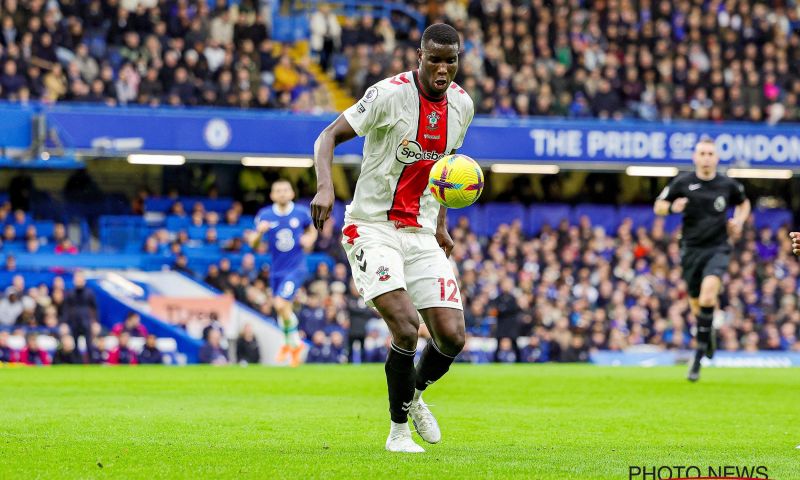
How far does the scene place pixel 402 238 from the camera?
8.21 m

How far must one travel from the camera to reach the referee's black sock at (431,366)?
8367 mm

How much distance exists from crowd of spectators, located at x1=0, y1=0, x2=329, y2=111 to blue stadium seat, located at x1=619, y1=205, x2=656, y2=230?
808 cm

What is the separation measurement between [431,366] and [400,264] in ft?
2.58

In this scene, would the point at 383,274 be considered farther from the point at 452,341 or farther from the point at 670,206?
the point at 670,206

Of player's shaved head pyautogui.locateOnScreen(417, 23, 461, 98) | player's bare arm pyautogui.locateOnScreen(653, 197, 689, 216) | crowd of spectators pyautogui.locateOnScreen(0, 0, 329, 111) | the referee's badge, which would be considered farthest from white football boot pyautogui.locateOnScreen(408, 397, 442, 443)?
crowd of spectators pyautogui.locateOnScreen(0, 0, 329, 111)

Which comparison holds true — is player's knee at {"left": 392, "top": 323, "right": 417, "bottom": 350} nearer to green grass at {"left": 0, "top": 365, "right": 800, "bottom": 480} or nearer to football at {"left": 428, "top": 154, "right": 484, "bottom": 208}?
green grass at {"left": 0, "top": 365, "right": 800, "bottom": 480}

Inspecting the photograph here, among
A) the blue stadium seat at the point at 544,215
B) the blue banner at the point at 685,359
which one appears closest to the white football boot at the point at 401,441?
the blue banner at the point at 685,359

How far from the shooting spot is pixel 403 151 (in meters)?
8.20

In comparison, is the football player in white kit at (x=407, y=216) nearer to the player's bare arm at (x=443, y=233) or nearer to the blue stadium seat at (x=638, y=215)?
the player's bare arm at (x=443, y=233)

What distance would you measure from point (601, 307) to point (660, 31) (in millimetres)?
8771

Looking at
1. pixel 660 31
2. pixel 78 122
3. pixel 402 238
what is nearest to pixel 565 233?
pixel 660 31

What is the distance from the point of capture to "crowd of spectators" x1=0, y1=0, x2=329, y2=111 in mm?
25625

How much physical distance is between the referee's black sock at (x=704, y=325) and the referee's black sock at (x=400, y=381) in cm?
819

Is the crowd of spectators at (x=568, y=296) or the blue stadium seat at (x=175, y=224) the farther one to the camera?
the blue stadium seat at (x=175, y=224)
